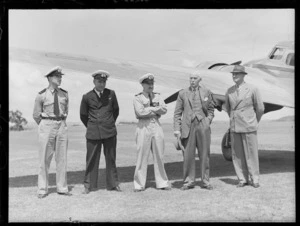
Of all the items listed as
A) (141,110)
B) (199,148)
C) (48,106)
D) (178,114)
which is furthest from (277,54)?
(48,106)

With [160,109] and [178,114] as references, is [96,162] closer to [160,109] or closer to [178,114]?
[160,109]

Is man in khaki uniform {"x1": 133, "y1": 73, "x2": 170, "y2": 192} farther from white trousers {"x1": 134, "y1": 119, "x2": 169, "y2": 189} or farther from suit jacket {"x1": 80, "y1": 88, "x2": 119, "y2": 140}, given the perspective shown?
suit jacket {"x1": 80, "y1": 88, "x2": 119, "y2": 140}

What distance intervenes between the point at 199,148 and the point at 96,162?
1818 mm

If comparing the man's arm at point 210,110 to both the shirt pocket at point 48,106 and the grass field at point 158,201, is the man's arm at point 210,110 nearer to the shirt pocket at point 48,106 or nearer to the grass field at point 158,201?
the grass field at point 158,201

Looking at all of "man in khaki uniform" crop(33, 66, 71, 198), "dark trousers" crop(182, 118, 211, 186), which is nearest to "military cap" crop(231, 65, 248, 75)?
"dark trousers" crop(182, 118, 211, 186)

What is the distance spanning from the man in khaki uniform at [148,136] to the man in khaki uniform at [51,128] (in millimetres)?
1265

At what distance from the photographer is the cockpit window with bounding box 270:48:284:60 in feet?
27.7

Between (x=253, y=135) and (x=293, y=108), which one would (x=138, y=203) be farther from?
(x=293, y=108)

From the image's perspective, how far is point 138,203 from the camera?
7246 mm

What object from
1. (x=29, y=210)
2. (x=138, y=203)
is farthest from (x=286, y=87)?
(x=29, y=210)

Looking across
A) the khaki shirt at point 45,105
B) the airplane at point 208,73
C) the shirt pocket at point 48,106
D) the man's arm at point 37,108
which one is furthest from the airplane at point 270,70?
the man's arm at point 37,108

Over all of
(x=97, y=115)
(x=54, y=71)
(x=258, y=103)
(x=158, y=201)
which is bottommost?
(x=158, y=201)

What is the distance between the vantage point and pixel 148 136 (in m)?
7.60

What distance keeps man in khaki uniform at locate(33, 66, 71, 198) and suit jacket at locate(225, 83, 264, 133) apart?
9.85 ft
